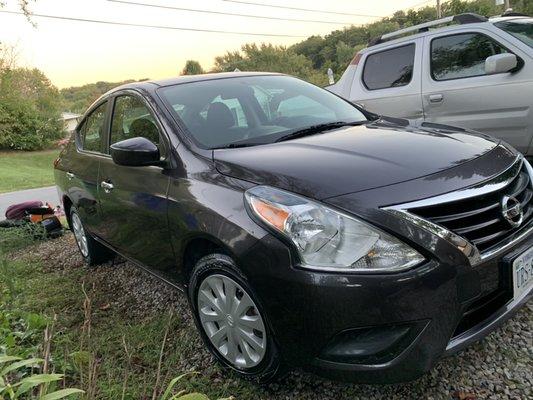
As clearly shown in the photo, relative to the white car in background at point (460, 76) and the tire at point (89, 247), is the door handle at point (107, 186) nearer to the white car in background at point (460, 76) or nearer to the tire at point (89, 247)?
the tire at point (89, 247)

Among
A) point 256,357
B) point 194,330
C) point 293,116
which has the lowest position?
point 194,330

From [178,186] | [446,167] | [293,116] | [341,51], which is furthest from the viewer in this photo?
[341,51]

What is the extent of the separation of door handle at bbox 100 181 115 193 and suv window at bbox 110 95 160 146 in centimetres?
33

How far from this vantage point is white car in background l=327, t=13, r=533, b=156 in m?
4.41

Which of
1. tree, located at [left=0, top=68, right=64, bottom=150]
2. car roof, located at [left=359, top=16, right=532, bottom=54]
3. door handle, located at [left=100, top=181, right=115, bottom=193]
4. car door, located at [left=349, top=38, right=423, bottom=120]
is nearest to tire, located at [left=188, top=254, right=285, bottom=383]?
door handle, located at [left=100, top=181, right=115, bottom=193]

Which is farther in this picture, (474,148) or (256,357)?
(474,148)

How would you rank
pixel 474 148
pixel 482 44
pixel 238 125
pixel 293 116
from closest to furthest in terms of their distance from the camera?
1. pixel 474 148
2. pixel 238 125
3. pixel 293 116
4. pixel 482 44

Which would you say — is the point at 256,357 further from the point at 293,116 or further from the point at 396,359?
the point at 293,116

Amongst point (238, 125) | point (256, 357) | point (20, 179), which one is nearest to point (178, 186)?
point (238, 125)

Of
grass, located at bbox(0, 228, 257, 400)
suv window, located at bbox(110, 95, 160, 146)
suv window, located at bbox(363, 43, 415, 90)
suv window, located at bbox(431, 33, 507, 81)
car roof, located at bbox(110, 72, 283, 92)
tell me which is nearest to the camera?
grass, located at bbox(0, 228, 257, 400)

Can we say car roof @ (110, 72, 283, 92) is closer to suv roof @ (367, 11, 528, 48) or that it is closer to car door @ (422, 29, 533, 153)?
car door @ (422, 29, 533, 153)

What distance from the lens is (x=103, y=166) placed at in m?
3.40

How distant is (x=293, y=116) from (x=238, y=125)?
408 mm

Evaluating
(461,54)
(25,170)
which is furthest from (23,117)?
(461,54)
